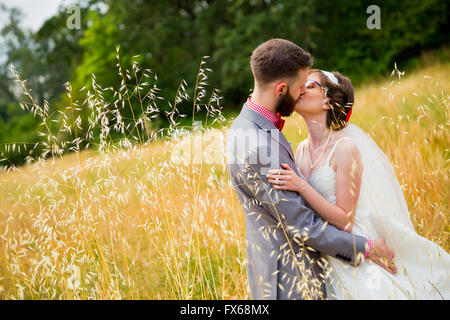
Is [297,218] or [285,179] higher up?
[285,179]

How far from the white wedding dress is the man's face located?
1.40 ft

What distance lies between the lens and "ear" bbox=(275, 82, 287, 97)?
209 centimetres

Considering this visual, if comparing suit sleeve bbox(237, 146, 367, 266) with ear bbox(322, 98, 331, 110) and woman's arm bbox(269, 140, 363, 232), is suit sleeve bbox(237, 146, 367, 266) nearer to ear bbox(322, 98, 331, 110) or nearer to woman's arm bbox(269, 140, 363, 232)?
woman's arm bbox(269, 140, 363, 232)

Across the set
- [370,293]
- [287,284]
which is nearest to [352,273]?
[370,293]

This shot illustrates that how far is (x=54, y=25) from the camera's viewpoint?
79.3ft

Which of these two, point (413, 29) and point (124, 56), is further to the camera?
point (124, 56)

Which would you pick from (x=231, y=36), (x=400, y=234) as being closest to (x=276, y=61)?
(x=400, y=234)

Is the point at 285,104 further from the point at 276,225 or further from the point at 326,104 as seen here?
the point at 276,225

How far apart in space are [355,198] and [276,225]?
552mm

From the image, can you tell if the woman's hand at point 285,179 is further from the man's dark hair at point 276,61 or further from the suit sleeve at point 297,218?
the man's dark hair at point 276,61

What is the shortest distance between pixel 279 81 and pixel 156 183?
3.51 feet

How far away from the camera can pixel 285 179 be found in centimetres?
191
